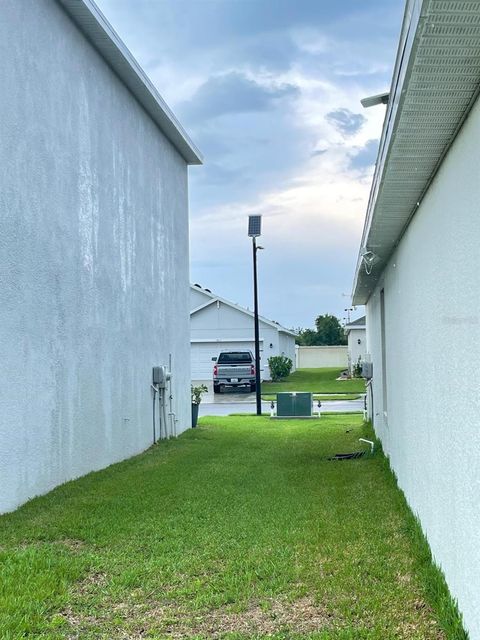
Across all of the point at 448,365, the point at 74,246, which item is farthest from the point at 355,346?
the point at 448,365

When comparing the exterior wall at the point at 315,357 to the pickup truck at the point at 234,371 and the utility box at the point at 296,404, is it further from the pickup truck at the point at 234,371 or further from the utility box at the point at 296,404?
the utility box at the point at 296,404

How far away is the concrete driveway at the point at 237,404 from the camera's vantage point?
70.7 ft

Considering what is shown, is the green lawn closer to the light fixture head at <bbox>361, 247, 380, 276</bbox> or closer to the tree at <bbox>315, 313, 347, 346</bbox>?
the tree at <bbox>315, 313, 347, 346</bbox>

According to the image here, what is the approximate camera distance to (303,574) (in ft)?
14.9

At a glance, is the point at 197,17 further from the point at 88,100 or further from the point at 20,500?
the point at 20,500

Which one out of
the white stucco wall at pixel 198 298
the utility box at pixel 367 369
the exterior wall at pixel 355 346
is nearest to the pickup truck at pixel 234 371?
the white stucco wall at pixel 198 298

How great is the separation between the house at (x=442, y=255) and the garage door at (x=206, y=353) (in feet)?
99.4

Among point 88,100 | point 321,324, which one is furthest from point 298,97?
point 321,324

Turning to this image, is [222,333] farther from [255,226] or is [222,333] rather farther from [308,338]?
[308,338]

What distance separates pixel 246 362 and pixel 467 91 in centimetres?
2683

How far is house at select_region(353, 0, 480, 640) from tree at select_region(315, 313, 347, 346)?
52.8 metres

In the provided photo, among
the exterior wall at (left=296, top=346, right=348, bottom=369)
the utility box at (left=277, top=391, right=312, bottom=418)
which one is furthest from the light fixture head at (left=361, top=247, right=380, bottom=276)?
the exterior wall at (left=296, top=346, right=348, bottom=369)

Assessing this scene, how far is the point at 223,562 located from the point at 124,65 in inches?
308

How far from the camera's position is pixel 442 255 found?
4066mm
